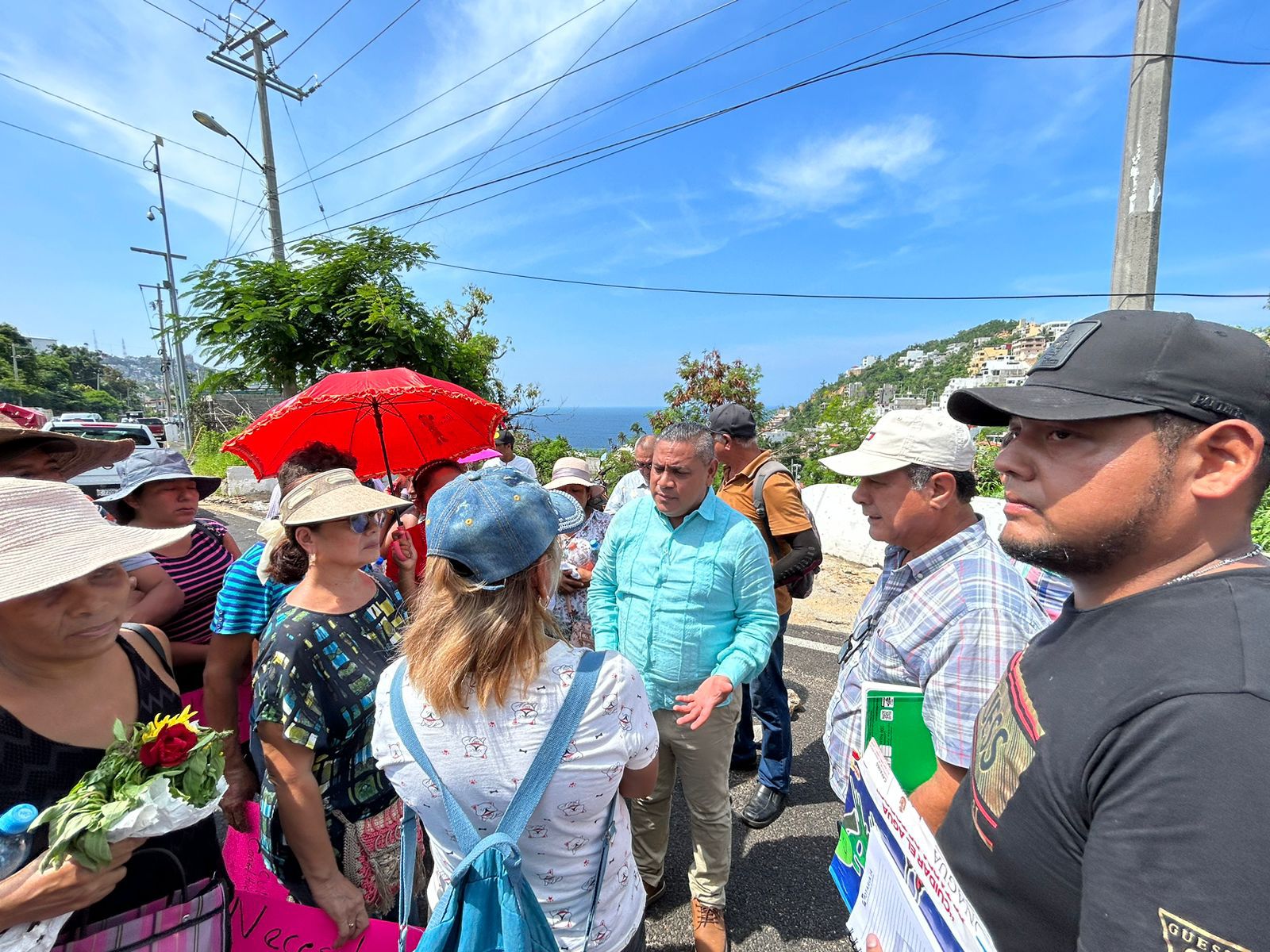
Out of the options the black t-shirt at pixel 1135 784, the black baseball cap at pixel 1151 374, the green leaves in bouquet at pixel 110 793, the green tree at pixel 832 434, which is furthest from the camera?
the green tree at pixel 832 434

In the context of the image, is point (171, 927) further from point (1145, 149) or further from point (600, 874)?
point (1145, 149)

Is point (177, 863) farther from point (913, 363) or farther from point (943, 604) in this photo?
point (913, 363)

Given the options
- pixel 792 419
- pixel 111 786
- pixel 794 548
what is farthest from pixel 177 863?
pixel 792 419

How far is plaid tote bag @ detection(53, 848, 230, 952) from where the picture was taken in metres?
1.27

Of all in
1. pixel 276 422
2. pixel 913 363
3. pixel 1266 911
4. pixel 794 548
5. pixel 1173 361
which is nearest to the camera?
pixel 1266 911

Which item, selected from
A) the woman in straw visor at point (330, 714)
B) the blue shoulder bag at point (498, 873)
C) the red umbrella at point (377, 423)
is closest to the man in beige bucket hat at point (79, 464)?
the woman in straw visor at point (330, 714)

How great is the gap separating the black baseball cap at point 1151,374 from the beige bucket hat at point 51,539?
6.26 ft

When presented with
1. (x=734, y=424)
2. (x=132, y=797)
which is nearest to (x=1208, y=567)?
(x=132, y=797)

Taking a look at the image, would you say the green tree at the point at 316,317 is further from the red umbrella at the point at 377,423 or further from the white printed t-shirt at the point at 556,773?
the white printed t-shirt at the point at 556,773

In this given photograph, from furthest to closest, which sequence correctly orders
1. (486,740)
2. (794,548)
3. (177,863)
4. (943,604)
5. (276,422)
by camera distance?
1. (276,422)
2. (794,548)
3. (943,604)
4. (177,863)
5. (486,740)

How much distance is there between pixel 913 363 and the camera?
3238 centimetres

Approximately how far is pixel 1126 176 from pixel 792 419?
748 centimetres

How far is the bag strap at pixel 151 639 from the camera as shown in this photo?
A: 1616mm

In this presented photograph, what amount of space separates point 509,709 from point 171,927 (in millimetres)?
1006
